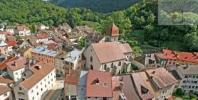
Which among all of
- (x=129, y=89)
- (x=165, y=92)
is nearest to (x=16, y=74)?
(x=129, y=89)

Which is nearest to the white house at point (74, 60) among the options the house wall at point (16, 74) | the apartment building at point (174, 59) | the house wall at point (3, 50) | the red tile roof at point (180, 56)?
the house wall at point (16, 74)

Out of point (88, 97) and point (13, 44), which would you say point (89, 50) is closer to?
point (88, 97)

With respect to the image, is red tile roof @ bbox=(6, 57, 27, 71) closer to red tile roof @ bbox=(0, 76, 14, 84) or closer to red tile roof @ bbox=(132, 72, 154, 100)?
red tile roof @ bbox=(0, 76, 14, 84)

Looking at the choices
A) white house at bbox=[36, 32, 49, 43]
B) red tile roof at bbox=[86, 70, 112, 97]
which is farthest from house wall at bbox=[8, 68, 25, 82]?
white house at bbox=[36, 32, 49, 43]

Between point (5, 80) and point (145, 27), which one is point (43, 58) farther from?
point (145, 27)

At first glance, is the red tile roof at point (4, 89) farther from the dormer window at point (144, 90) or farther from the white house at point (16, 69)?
the dormer window at point (144, 90)

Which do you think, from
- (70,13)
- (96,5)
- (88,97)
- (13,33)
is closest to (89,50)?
(88,97)
